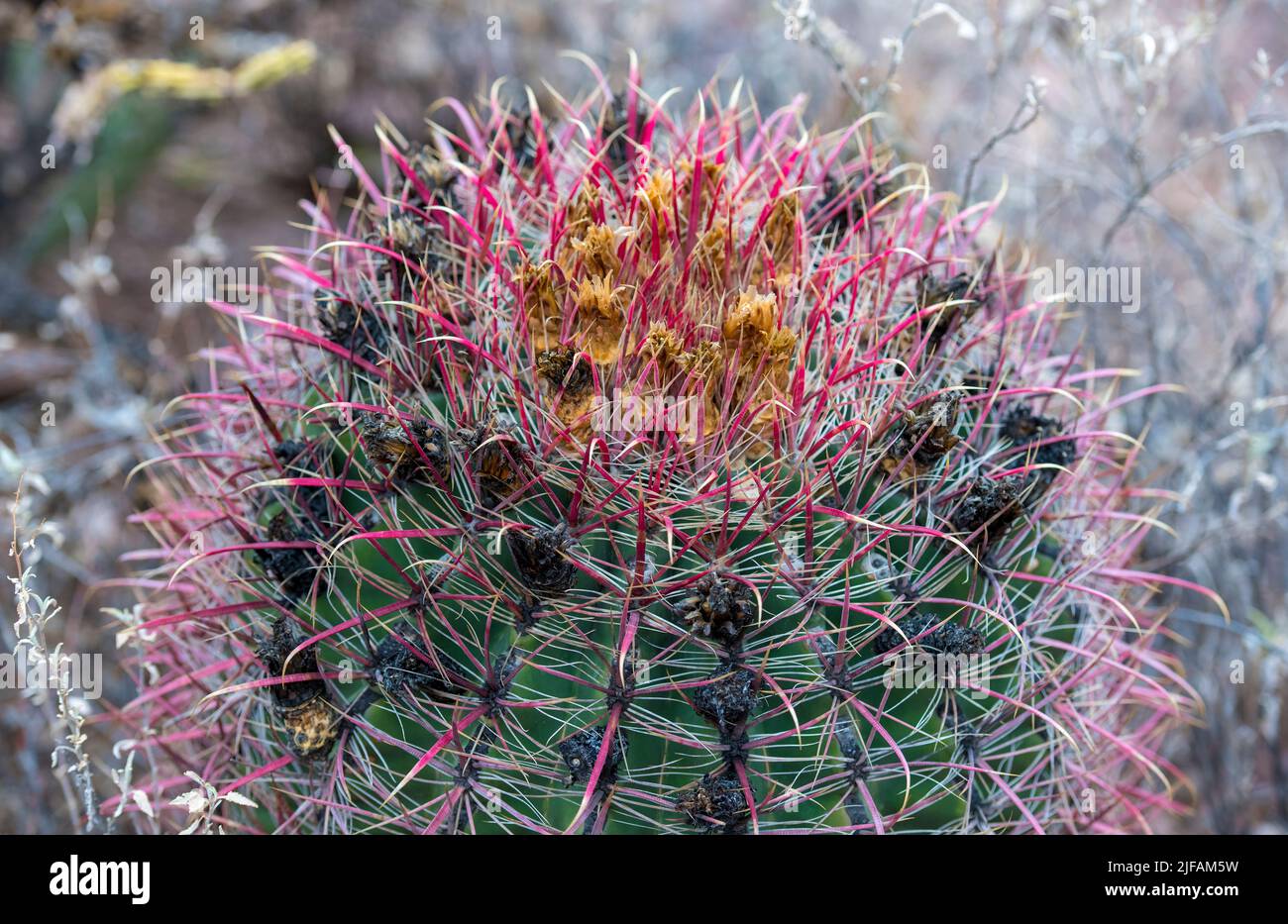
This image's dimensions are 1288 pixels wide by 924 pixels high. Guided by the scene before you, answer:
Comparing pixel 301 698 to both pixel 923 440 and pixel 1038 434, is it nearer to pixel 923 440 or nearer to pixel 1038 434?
pixel 923 440

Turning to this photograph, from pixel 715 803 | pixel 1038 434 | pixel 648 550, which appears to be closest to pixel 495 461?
pixel 648 550

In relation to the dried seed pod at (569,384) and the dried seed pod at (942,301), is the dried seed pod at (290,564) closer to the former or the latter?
the dried seed pod at (569,384)

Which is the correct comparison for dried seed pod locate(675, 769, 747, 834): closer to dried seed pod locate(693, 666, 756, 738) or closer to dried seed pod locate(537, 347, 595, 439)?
dried seed pod locate(693, 666, 756, 738)

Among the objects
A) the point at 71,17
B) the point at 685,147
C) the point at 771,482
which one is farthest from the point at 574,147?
the point at 71,17

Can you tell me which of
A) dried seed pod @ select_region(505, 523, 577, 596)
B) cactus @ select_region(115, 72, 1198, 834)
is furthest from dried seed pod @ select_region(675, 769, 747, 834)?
dried seed pod @ select_region(505, 523, 577, 596)

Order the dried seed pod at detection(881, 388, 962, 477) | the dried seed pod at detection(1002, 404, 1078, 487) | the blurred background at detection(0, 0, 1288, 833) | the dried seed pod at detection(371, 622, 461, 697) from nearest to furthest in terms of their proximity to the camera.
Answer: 1. the dried seed pod at detection(371, 622, 461, 697)
2. the dried seed pod at detection(881, 388, 962, 477)
3. the dried seed pod at detection(1002, 404, 1078, 487)
4. the blurred background at detection(0, 0, 1288, 833)

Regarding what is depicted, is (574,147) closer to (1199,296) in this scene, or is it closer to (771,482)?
(771,482)

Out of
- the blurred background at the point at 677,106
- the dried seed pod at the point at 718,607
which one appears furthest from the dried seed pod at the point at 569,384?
the blurred background at the point at 677,106
